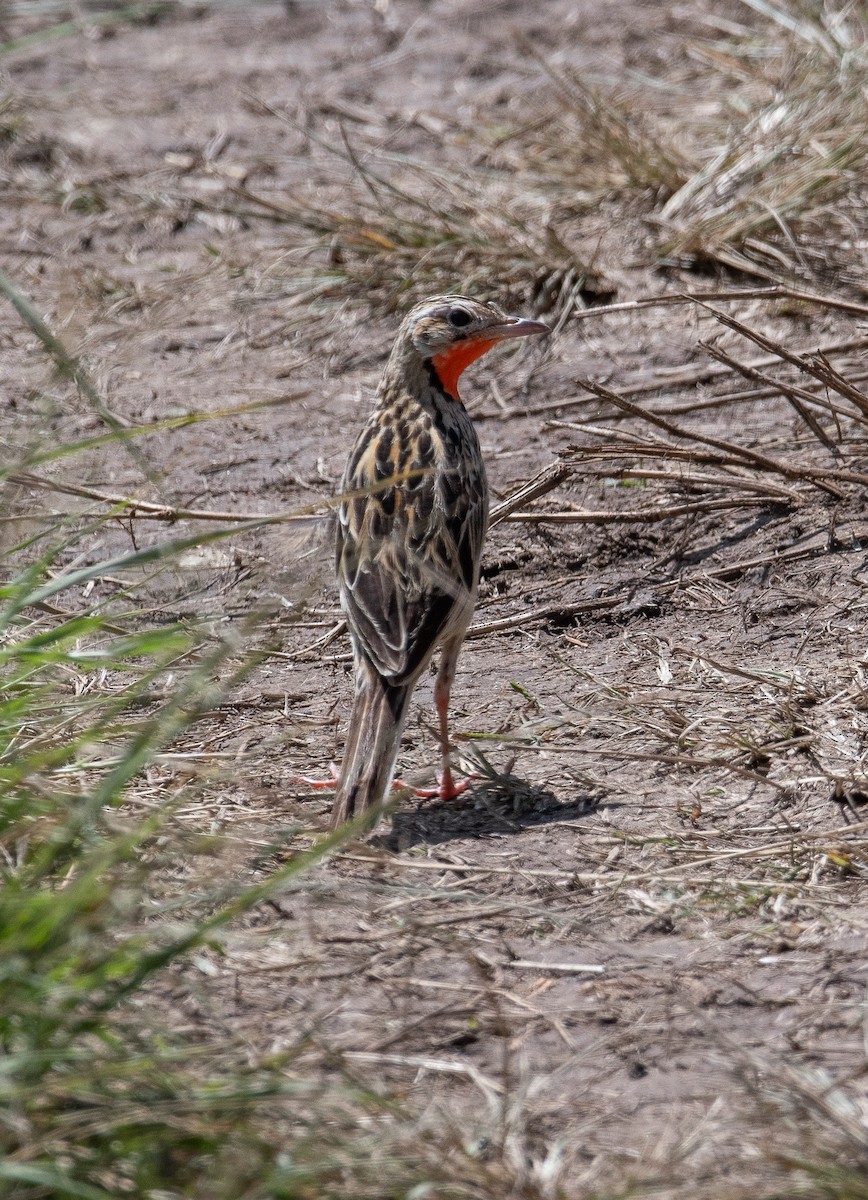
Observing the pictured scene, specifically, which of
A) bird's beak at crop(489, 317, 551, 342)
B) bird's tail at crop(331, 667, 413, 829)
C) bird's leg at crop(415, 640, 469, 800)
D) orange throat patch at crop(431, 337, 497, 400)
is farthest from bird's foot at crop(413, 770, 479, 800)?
bird's beak at crop(489, 317, 551, 342)

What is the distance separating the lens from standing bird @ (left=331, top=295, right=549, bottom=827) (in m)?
5.06

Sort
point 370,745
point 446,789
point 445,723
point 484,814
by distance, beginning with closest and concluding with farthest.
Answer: point 370,745 < point 484,814 < point 446,789 < point 445,723

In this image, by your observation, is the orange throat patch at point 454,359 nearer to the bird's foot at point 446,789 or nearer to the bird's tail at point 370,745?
the bird's tail at point 370,745

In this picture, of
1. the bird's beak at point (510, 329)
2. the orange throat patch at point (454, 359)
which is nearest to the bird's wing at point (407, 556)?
the orange throat patch at point (454, 359)

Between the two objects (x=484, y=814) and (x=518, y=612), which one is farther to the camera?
(x=518, y=612)

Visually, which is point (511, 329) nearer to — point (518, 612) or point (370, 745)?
point (518, 612)

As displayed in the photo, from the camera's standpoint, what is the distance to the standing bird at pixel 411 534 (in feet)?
16.6

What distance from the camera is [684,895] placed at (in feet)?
15.1

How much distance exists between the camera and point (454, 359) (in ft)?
20.5

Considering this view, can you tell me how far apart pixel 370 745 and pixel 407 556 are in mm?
730

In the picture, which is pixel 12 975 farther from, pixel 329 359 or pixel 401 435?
pixel 329 359

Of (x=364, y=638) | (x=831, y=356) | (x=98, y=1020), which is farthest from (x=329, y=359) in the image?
(x=98, y=1020)

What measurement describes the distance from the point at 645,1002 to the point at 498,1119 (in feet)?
2.29

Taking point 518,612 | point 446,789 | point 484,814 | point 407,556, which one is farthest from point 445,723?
point 518,612
